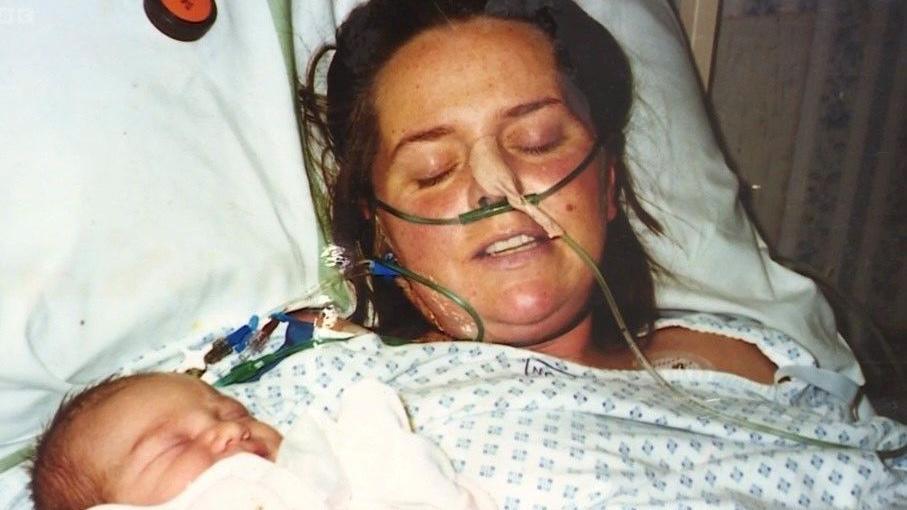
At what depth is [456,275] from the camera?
2.72 ft

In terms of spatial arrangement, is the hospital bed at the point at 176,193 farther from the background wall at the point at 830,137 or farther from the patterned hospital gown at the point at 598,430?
the background wall at the point at 830,137

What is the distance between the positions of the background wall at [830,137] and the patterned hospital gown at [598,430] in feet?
0.97

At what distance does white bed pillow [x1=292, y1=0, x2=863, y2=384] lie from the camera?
0.90 meters

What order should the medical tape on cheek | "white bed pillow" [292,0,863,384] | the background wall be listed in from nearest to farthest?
the medical tape on cheek → "white bed pillow" [292,0,863,384] → the background wall

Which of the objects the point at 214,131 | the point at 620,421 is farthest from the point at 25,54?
the point at 620,421

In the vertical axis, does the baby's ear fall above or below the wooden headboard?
below

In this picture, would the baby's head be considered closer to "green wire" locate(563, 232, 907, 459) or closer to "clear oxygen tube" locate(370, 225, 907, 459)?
"clear oxygen tube" locate(370, 225, 907, 459)

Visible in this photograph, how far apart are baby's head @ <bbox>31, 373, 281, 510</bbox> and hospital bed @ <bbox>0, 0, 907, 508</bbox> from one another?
6 centimetres

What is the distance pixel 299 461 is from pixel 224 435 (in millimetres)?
73

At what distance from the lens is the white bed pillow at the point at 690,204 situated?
0.90 m

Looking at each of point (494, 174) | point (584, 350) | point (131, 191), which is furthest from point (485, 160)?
point (131, 191)

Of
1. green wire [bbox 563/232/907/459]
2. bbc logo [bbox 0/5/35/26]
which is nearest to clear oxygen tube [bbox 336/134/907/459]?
green wire [bbox 563/232/907/459]

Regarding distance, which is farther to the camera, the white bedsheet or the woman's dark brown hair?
the woman's dark brown hair

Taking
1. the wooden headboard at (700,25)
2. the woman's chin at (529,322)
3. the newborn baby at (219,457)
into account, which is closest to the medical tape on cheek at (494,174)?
the woman's chin at (529,322)
